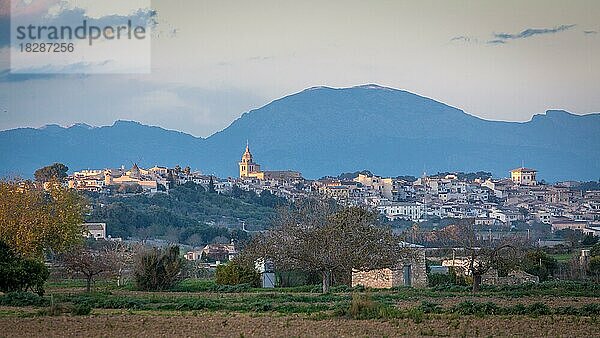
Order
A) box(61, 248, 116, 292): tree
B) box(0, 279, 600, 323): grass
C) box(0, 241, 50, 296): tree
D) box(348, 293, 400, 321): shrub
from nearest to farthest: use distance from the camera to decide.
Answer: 1. box(348, 293, 400, 321): shrub
2. box(0, 279, 600, 323): grass
3. box(0, 241, 50, 296): tree
4. box(61, 248, 116, 292): tree

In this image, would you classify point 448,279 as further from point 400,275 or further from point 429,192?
point 429,192

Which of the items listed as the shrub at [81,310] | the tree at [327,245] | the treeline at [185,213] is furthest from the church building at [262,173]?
the shrub at [81,310]

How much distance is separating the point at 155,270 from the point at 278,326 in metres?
15.8

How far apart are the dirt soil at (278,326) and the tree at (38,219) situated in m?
13.2

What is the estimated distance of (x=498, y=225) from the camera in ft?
344

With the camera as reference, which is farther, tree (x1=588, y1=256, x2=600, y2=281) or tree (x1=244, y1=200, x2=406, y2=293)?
tree (x1=588, y1=256, x2=600, y2=281)

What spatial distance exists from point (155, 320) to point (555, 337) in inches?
356

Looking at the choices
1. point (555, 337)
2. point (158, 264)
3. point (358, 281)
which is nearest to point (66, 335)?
point (555, 337)

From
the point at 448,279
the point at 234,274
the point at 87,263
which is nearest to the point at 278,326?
the point at 87,263

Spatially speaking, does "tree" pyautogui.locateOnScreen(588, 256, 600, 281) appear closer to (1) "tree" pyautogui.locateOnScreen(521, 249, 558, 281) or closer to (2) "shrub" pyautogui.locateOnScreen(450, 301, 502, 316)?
(1) "tree" pyautogui.locateOnScreen(521, 249, 558, 281)

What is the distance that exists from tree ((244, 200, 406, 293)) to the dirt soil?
11.4 meters

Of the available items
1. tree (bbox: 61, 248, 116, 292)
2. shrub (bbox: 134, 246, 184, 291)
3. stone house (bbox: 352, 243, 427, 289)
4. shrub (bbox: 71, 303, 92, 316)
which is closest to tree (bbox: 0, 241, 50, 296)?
tree (bbox: 61, 248, 116, 292)

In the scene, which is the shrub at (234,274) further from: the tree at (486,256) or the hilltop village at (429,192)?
the hilltop village at (429,192)

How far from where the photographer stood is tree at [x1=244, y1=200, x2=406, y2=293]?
117ft
